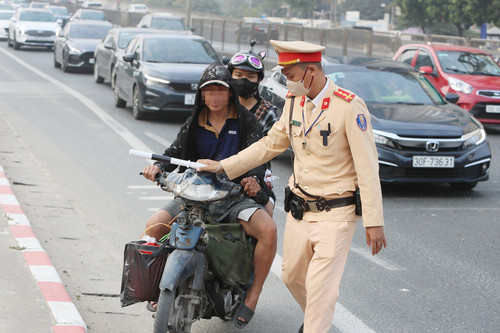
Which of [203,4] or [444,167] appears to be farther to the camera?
[203,4]

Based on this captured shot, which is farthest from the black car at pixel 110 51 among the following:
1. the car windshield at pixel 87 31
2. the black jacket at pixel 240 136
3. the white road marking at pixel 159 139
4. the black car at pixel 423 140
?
the black jacket at pixel 240 136

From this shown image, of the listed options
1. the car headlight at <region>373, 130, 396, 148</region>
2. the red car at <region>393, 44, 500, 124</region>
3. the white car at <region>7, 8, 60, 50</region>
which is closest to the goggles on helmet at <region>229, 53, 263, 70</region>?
the car headlight at <region>373, 130, 396, 148</region>

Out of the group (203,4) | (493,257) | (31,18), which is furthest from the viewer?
(203,4)

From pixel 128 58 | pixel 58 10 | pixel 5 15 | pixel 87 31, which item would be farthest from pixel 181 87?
pixel 58 10

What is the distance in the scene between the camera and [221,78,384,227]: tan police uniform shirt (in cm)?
457

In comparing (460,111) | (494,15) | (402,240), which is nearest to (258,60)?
(402,240)

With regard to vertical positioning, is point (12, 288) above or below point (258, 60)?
below

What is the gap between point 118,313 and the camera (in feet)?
19.4

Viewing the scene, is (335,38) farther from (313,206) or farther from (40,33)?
(313,206)

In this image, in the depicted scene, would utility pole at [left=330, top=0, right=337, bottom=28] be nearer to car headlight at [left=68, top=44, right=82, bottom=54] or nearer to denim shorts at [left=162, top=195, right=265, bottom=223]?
car headlight at [left=68, top=44, right=82, bottom=54]

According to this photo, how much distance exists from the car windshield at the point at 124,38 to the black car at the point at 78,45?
14.5 ft

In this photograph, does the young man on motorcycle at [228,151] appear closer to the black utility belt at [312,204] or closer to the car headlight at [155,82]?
the black utility belt at [312,204]

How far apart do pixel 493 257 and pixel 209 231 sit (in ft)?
12.2

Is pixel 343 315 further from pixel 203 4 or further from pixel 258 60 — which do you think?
pixel 203 4
